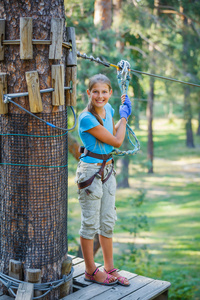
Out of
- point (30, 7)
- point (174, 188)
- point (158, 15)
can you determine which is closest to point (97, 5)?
point (158, 15)

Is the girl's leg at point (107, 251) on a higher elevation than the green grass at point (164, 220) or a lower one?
higher

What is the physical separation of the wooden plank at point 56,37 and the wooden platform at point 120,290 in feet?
4.85

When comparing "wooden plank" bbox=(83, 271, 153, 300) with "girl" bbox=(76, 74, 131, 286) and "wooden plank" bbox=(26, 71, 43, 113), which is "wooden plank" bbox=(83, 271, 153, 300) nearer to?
"girl" bbox=(76, 74, 131, 286)

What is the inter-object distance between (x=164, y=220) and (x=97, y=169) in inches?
379

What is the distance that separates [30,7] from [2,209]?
121 centimetres

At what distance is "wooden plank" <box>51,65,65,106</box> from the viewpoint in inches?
90.7

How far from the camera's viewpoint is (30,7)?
2.27m

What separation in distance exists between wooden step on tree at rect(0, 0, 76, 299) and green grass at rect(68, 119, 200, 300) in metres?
1.26

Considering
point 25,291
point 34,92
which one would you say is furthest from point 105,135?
point 25,291

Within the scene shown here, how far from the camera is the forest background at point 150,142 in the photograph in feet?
20.5

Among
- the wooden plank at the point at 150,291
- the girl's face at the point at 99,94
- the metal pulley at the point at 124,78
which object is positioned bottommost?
the wooden plank at the point at 150,291

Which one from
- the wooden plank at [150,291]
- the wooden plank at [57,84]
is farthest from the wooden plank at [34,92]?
the wooden plank at [150,291]

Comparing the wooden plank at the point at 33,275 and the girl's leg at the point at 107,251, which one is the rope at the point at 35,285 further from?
the girl's leg at the point at 107,251

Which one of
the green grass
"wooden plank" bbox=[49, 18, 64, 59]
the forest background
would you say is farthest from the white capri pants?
the forest background
